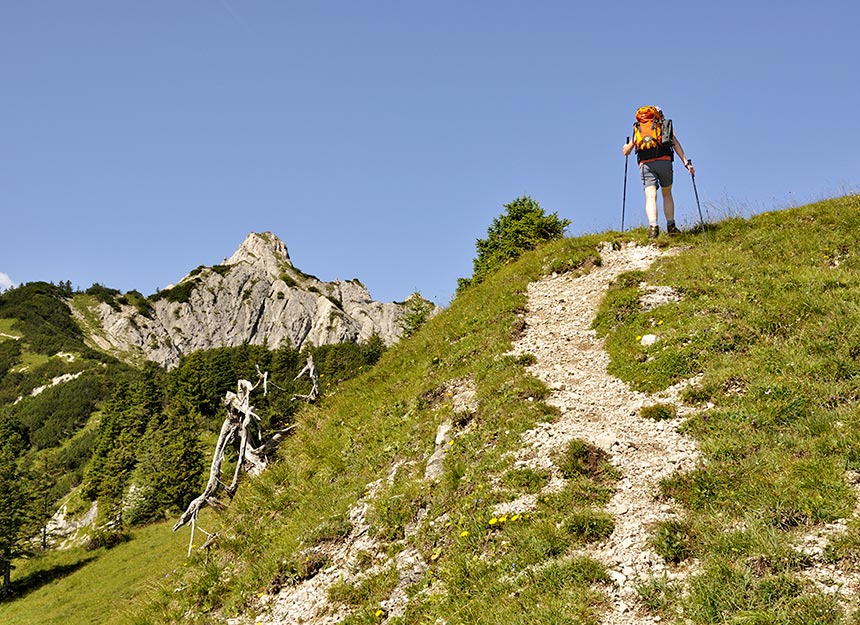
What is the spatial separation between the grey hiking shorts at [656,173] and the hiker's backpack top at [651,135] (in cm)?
22

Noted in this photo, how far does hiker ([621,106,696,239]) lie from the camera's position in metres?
19.0

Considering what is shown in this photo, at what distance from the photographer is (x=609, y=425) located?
36.2 feet

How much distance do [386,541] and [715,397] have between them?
7.04m

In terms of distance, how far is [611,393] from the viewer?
487 inches

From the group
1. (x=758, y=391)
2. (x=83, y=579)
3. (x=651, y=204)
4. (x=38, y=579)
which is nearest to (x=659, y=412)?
(x=758, y=391)

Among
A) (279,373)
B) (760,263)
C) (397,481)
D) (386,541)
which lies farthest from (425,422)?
(279,373)

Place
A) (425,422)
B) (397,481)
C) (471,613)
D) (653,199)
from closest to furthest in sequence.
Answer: (471,613) < (397,481) < (425,422) < (653,199)

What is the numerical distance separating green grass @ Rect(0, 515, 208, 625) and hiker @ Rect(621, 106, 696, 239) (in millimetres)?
31188

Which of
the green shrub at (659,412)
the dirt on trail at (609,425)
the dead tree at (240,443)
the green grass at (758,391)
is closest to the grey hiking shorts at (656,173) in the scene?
the dirt on trail at (609,425)

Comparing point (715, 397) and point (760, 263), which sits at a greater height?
point (760, 263)

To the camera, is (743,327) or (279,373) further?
(279,373)

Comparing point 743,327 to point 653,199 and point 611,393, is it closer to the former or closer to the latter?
point 611,393

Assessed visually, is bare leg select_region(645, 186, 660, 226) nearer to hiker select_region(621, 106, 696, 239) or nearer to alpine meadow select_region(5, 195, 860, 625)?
hiker select_region(621, 106, 696, 239)

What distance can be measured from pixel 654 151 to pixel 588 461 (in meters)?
13.6
